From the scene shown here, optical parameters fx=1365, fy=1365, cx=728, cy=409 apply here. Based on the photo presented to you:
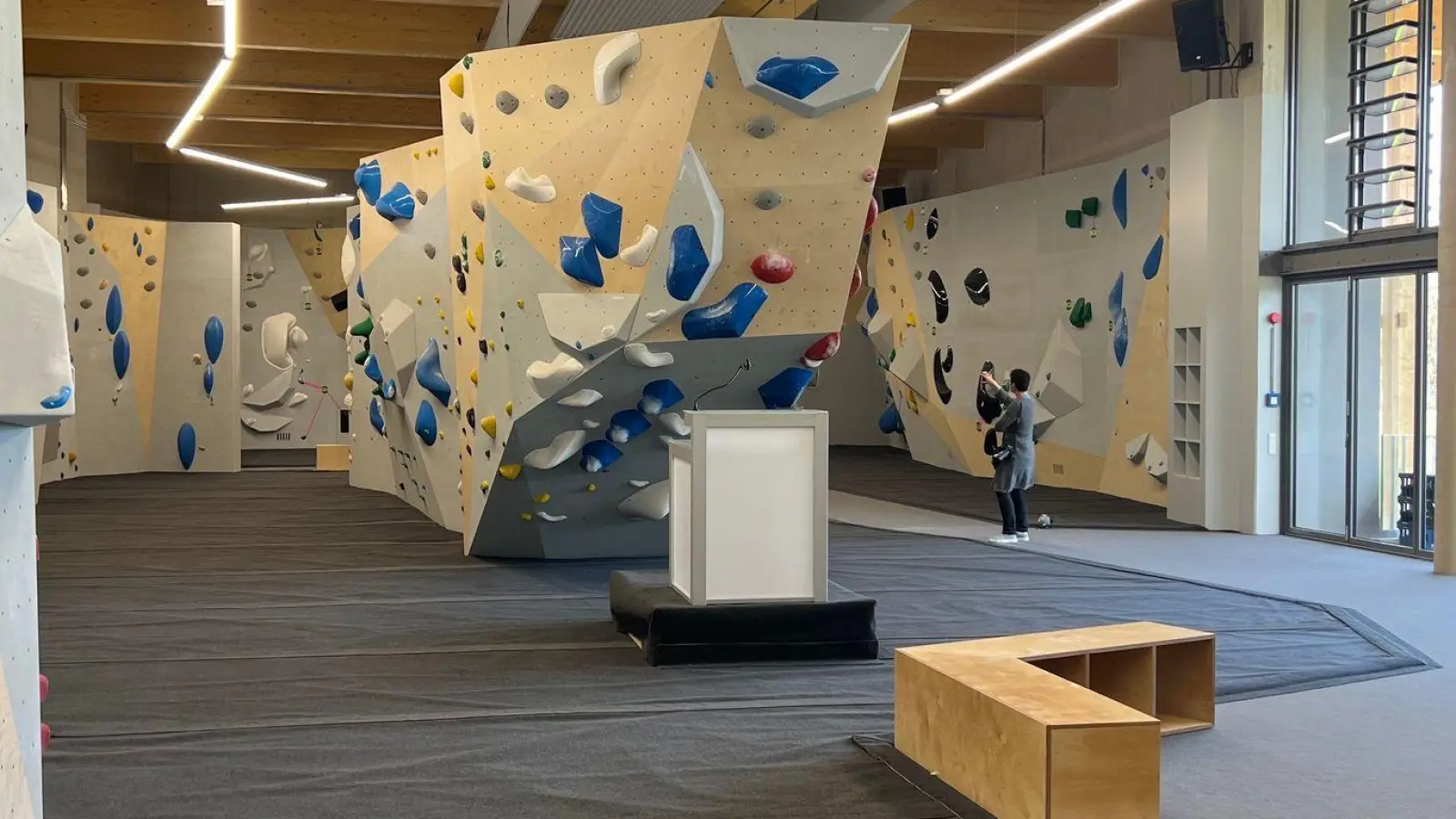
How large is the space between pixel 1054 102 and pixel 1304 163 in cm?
514

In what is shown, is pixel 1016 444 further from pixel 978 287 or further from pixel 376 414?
pixel 376 414

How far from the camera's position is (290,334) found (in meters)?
20.5

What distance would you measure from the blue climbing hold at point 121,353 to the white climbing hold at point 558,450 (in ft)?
30.0

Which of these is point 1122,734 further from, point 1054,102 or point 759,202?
point 1054,102

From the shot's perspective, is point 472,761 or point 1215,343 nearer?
point 472,761

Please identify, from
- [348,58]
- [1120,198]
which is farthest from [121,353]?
[1120,198]

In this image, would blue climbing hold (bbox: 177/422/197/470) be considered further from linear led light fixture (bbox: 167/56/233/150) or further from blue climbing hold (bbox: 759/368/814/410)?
blue climbing hold (bbox: 759/368/814/410)

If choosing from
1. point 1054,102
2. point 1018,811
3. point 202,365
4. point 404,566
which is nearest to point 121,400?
point 202,365

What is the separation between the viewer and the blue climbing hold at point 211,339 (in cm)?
1644

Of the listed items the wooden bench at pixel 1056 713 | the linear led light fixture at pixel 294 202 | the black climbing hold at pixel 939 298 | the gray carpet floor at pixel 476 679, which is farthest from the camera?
the linear led light fixture at pixel 294 202

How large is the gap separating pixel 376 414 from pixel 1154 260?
7.65m

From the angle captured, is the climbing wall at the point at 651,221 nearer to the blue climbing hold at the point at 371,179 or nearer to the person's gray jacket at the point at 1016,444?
the person's gray jacket at the point at 1016,444

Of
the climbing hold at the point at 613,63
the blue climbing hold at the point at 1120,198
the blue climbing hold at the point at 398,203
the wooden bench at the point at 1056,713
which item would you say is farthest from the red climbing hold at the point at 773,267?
the blue climbing hold at the point at 1120,198

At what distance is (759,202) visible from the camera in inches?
288
